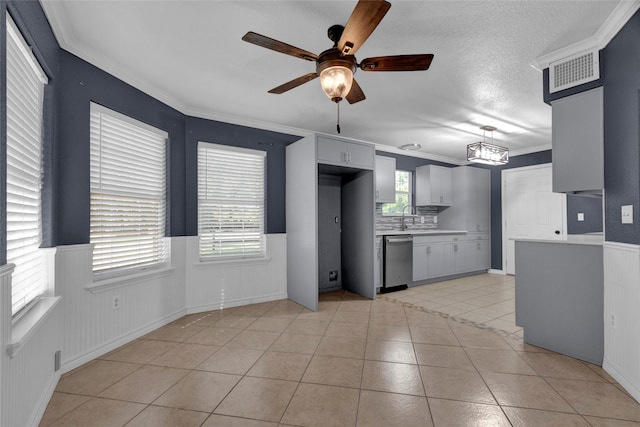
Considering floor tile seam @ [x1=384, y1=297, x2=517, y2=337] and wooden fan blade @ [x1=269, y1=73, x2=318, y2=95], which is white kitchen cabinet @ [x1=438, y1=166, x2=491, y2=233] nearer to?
floor tile seam @ [x1=384, y1=297, x2=517, y2=337]

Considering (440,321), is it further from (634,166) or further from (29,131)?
(29,131)

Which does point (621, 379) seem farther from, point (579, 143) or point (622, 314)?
point (579, 143)

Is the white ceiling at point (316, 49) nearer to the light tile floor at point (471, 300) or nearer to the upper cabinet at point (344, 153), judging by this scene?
the upper cabinet at point (344, 153)

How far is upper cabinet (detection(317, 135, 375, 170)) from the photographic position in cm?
397

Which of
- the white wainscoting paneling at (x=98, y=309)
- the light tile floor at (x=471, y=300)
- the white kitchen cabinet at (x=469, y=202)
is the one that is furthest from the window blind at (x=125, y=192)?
the white kitchen cabinet at (x=469, y=202)

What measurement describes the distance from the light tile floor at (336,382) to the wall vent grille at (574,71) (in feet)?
7.35

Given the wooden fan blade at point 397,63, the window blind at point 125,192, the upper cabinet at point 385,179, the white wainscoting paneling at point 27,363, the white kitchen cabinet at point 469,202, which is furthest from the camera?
the white kitchen cabinet at point 469,202

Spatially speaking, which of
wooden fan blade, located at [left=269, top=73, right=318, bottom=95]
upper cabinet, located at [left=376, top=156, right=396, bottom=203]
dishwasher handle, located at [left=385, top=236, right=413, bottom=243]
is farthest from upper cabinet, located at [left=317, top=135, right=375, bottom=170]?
wooden fan blade, located at [left=269, top=73, right=318, bottom=95]

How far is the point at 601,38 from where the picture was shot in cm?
233

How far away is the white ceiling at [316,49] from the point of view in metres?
2.08

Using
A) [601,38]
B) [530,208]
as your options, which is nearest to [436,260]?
[530,208]

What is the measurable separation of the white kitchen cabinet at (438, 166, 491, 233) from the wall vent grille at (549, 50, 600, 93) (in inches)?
147

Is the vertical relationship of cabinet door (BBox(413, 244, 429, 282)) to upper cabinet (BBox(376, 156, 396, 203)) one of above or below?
below

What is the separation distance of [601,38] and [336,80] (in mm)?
2054
